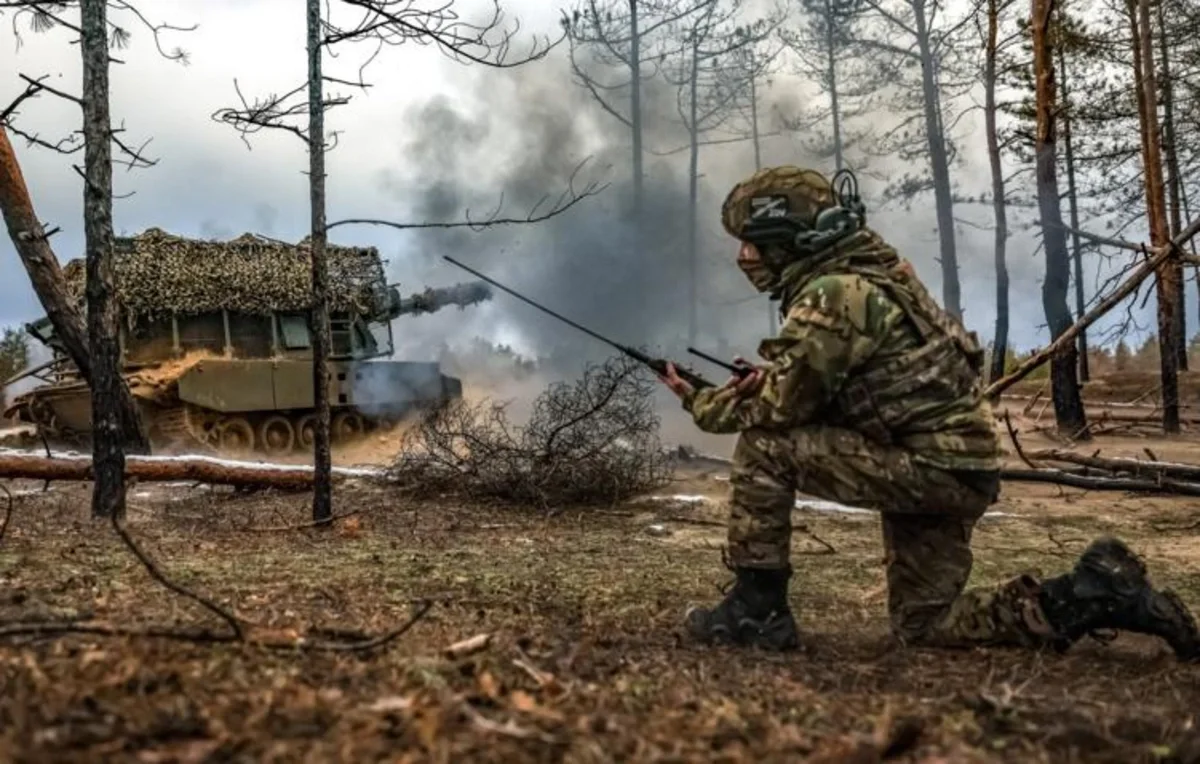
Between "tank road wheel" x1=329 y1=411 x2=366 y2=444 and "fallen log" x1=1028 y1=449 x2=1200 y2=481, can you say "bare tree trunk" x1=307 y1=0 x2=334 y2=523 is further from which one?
"tank road wheel" x1=329 y1=411 x2=366 y2=444

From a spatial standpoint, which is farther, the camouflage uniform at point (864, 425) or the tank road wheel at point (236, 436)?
the tank road wheel at point (236, 436)

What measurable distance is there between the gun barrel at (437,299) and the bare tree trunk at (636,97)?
1047cm

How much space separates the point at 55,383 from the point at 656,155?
65.9 feet

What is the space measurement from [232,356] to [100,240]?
33.4 feet

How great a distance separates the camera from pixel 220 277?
59.0 ft

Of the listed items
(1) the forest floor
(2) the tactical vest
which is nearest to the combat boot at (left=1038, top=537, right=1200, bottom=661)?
(1) the forest floor

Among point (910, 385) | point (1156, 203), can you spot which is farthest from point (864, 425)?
point (1156, 203)

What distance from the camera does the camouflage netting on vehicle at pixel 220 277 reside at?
17.2 metres

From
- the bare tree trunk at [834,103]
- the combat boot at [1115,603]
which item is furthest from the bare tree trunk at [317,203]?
the bare tree trunk at [834,103]

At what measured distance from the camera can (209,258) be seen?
18.2 m

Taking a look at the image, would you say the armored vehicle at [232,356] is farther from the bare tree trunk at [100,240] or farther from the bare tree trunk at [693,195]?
the bare tree trunk at [693,195]

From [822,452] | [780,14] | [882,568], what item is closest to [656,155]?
[780,14]

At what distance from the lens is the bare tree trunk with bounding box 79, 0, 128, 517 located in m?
7.70

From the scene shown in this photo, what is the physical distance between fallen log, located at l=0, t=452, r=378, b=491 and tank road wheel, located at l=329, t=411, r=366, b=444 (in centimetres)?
736
